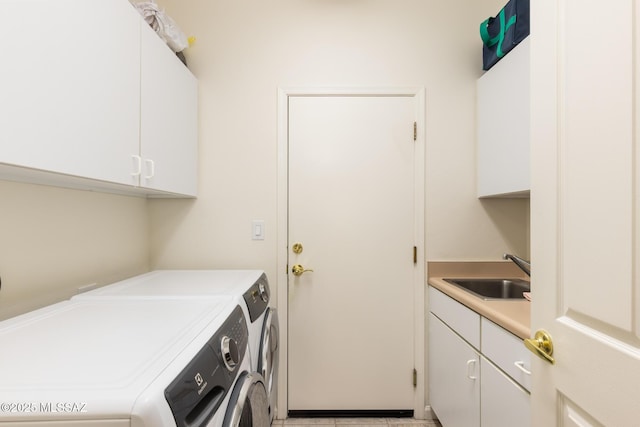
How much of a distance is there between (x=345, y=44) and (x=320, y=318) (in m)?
1.68

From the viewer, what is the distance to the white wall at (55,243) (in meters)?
1.05

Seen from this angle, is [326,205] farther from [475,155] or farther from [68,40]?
[68,40]

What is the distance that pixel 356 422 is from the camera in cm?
178

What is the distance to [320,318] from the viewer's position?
183 cm

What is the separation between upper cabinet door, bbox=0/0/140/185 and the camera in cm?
74

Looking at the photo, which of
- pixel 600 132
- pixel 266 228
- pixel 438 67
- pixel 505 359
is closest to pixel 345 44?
pixel 438 67

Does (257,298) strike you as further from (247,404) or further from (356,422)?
(356,422)

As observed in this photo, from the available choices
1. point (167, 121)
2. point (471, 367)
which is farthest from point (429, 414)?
point (167, 121)

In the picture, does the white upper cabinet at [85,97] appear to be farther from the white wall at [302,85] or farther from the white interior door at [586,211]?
the white interior door at [586,211]

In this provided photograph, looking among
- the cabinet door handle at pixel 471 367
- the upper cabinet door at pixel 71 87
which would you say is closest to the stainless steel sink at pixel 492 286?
the cabinet door handle at pixel 471 367

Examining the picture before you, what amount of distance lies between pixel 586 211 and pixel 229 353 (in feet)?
2.91

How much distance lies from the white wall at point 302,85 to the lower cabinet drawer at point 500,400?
0.78 metres

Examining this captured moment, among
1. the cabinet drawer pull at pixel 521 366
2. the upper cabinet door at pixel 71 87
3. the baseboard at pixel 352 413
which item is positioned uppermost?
the upper cabinet door at pixel 71 87

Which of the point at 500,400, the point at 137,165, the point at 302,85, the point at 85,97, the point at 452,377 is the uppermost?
the point at 302,85
